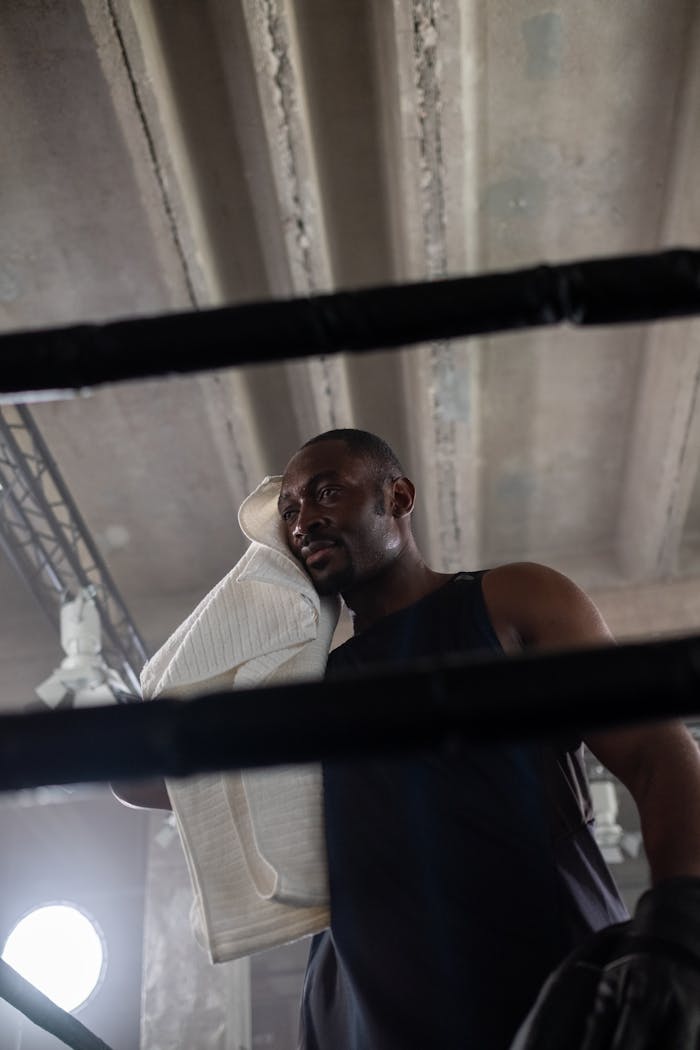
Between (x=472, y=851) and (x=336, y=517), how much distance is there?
620 millimetres

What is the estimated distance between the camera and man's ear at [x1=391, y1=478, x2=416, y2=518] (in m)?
1.82

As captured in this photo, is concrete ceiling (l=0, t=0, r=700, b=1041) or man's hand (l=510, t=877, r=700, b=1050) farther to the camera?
concrete ceiling (l=0, t=0, r=700, b=1041)

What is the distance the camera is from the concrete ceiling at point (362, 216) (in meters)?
3.44

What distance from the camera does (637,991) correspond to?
642 millimetres

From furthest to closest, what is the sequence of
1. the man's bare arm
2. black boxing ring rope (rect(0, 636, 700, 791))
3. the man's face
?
the man's face → the man's bare arm → black boxing ring rope (rect(0, 636, 700, 791))

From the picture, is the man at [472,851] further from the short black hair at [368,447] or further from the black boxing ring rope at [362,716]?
the black boxing ring rope at [362,716]

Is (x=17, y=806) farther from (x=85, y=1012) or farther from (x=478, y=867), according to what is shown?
(x=478, y=867)

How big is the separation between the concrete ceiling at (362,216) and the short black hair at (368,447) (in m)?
1.03

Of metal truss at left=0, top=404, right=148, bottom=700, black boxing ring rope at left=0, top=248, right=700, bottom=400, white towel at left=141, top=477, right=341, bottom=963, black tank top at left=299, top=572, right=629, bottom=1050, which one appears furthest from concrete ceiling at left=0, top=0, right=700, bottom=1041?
black boxing ring rope at left=0, top=248, right=700, bottom=400

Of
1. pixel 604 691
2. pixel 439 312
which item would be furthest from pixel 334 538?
pixel 604 691

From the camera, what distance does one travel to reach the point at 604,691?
505 millimetres

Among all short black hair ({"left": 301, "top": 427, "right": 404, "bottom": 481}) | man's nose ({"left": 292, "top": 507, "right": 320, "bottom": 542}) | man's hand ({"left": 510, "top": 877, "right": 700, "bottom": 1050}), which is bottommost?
short black hair ({"left": 301, "top": 427, "right": 404, "bottom": 481})

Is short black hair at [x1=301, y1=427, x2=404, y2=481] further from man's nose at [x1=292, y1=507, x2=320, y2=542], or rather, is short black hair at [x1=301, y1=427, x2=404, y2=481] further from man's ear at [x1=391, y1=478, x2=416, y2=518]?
man's nose at [x1=292, y1=507, x2=320, y2=542]

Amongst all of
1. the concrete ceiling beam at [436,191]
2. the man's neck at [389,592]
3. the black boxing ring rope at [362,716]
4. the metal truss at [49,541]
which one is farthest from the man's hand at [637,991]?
the metal truss at [49,541]
